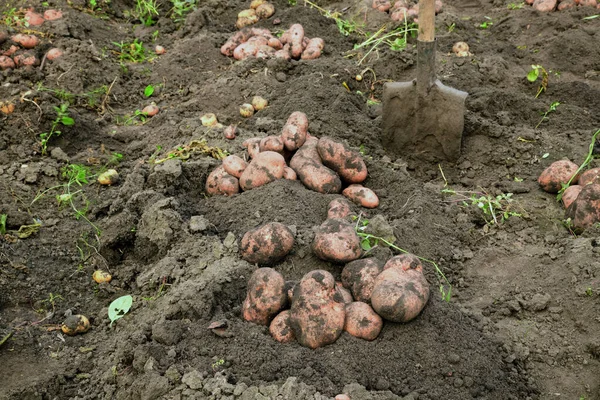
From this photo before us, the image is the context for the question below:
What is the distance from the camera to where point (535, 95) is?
4719 millimetres

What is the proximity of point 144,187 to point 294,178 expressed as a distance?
0.98 metres

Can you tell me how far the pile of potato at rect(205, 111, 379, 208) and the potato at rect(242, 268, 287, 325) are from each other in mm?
1030

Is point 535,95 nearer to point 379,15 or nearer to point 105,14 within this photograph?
point 379,15

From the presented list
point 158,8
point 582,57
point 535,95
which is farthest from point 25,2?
point 582,57

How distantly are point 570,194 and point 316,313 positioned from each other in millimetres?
1918

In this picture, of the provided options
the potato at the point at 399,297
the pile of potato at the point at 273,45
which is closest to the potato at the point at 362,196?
the potato at the point at 399,297

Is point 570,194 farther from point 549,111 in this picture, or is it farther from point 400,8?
point 400,8

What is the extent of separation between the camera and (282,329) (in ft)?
8.69

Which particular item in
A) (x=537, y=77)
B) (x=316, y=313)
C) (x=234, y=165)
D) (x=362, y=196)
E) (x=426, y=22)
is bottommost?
(x=537, y=77)

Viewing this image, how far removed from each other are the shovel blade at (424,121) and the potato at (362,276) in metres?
1.62

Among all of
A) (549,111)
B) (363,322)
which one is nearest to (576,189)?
(549,111)

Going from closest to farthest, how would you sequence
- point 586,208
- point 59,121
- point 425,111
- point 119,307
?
point 119,307 → point 586,208 → point 425,111 → point 59,121

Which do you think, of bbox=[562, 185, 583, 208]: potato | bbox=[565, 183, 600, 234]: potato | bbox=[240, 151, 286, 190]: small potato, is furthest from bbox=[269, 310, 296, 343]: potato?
bbox=[562, 185, 583, 208]: potato

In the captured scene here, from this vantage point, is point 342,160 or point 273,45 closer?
point 342,160
